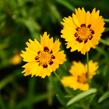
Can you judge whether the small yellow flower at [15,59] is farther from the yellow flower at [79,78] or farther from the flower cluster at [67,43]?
the flower cluster at [67,43]

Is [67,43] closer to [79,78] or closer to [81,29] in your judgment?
[81,29]

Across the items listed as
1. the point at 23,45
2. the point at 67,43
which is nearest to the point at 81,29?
the point at 67,43

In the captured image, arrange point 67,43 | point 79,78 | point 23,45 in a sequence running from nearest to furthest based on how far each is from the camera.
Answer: point 67,43 → point 79,78 → point 23,45

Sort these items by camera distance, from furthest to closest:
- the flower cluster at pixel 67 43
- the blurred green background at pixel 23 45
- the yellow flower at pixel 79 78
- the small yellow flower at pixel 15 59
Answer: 1. the small yellow flower at pixel 15 59
2. the blurred green background at pixel 23 45
3. the yellow flower at pixel 79 78
4. the flower cluster at pixel 67 43

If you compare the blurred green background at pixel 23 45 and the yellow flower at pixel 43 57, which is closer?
the yellow flower at pixel 43 57

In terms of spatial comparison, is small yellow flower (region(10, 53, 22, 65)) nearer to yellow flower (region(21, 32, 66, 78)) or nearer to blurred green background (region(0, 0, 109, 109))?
blurred green background (region(0, 0, 109, 109))

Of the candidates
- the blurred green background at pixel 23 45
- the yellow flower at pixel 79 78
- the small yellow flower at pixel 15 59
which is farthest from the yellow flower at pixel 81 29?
the small yellow flower at pixel 15 59
